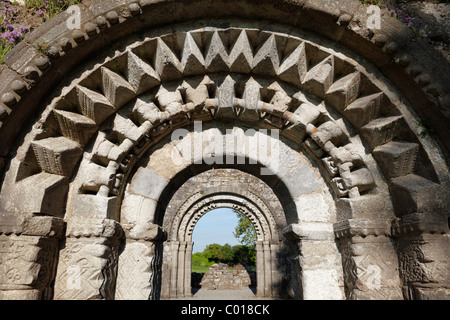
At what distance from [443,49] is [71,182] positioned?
4.04 meters

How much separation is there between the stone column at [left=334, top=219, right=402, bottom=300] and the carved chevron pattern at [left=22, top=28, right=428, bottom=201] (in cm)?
40

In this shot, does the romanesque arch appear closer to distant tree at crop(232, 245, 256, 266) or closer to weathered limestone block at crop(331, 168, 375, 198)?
weathered limestone block at crop(331, 168, 375, 198)

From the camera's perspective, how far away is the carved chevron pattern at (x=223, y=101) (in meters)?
3.15

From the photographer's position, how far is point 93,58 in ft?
10.6

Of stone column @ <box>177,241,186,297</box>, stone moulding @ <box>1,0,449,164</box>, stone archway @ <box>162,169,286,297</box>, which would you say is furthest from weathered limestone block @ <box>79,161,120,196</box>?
stone column @ <box>177,241,186,297</box>

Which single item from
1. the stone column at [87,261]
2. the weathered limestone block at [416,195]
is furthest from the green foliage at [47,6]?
the weathered limestone block at [416,195]

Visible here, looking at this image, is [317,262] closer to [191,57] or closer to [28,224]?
[191,57]

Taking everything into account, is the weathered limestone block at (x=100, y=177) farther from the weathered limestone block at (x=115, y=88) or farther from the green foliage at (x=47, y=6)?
the green foliage at (x=47, y=6)

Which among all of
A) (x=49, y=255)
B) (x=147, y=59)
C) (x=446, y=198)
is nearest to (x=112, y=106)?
(x=147, y=59)

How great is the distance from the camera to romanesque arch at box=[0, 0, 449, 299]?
2.81 metres

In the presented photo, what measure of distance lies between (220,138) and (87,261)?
6.26ft

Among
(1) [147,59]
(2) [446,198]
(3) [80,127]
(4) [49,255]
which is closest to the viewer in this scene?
(2) [446,198]

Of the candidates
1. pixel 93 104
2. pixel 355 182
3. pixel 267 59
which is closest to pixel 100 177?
pixel 93 104
